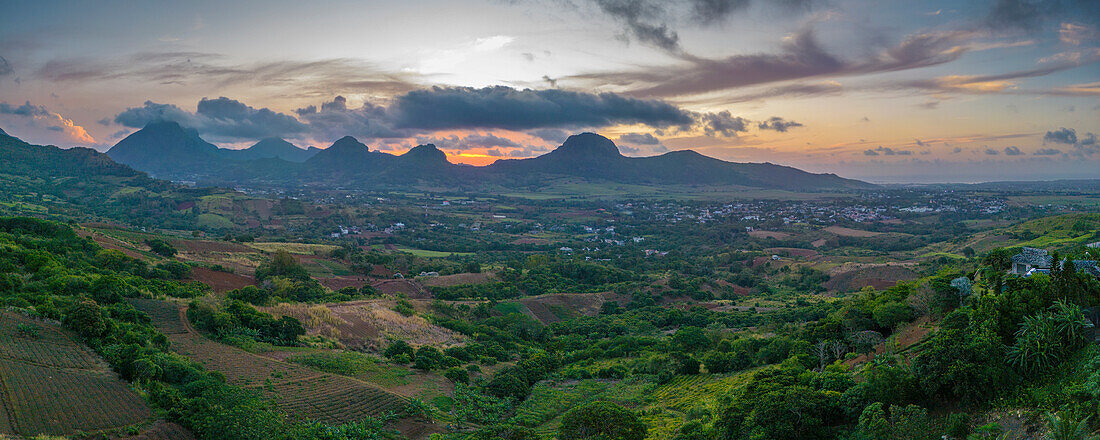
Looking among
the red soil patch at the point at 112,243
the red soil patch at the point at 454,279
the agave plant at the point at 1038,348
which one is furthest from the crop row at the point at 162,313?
the agave plant at the point at 1038,348

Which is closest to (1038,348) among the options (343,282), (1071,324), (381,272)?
(1071,324)

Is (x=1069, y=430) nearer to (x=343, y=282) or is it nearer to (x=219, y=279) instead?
(x=219, y=279)

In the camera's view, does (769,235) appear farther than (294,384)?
Yes

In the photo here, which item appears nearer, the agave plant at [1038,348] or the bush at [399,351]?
the agave plant at [1038,348]

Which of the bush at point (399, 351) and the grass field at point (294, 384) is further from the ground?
the grass field at point (294, 384)

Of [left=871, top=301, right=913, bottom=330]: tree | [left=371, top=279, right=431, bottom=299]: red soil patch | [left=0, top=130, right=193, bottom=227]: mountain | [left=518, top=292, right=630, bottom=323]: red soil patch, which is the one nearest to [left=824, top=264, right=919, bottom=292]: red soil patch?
[left=518, top=292, right=630, bottom=323]: red soil patch

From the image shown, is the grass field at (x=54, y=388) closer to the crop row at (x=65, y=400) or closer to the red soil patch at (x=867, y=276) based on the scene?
the crop row at (x=65, y=400)
